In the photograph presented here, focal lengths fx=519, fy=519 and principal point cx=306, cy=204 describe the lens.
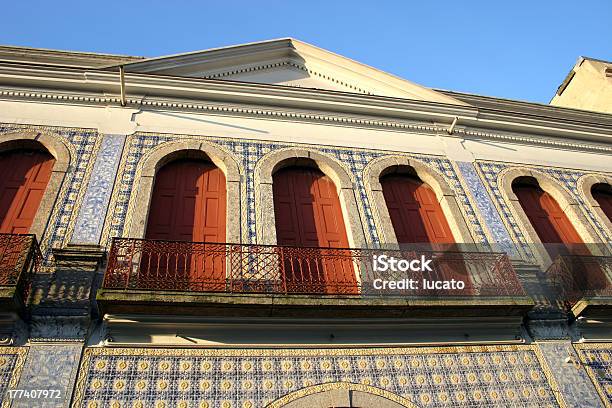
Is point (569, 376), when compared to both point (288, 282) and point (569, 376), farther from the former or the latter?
point (288, 282)

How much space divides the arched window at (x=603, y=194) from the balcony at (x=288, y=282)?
429 cm

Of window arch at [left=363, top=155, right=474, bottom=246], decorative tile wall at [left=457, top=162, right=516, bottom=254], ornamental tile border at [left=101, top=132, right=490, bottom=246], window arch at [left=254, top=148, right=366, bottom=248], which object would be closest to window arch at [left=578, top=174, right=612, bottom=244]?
decorative tile wall at [left=457, top=162, right=516, bottom=254]

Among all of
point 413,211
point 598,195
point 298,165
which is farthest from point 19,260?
point 598,195

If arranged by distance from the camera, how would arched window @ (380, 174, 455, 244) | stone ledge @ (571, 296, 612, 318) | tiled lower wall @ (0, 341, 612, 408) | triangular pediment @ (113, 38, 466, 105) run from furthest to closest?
triangular pediment @ (113, 38, 466, 105)
arched window @ (380, 174, 455, 244)
stone ledge @ (571, 296, 612, 318)
tiled lower wall @ (0, 341, 612, 408)

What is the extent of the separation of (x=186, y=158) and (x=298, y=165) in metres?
1.99

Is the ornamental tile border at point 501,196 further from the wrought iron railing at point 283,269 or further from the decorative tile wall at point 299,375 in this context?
the decorative tile wall at point 299,375

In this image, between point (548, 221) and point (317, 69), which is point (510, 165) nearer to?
point (548, 221)

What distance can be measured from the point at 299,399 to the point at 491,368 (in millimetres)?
2537

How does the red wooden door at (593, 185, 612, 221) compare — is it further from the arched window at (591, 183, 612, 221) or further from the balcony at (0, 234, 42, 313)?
the balcony at (0, 234, 42, 313)

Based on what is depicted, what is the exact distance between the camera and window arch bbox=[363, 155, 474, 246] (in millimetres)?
8430

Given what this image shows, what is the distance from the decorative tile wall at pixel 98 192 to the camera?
720 cm

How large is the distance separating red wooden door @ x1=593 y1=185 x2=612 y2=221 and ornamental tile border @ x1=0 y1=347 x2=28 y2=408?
401 inches

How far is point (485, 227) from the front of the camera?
873 centimetres

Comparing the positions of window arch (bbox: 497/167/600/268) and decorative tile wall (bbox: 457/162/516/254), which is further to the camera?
window arch (bbox: 497/167/600/268)
